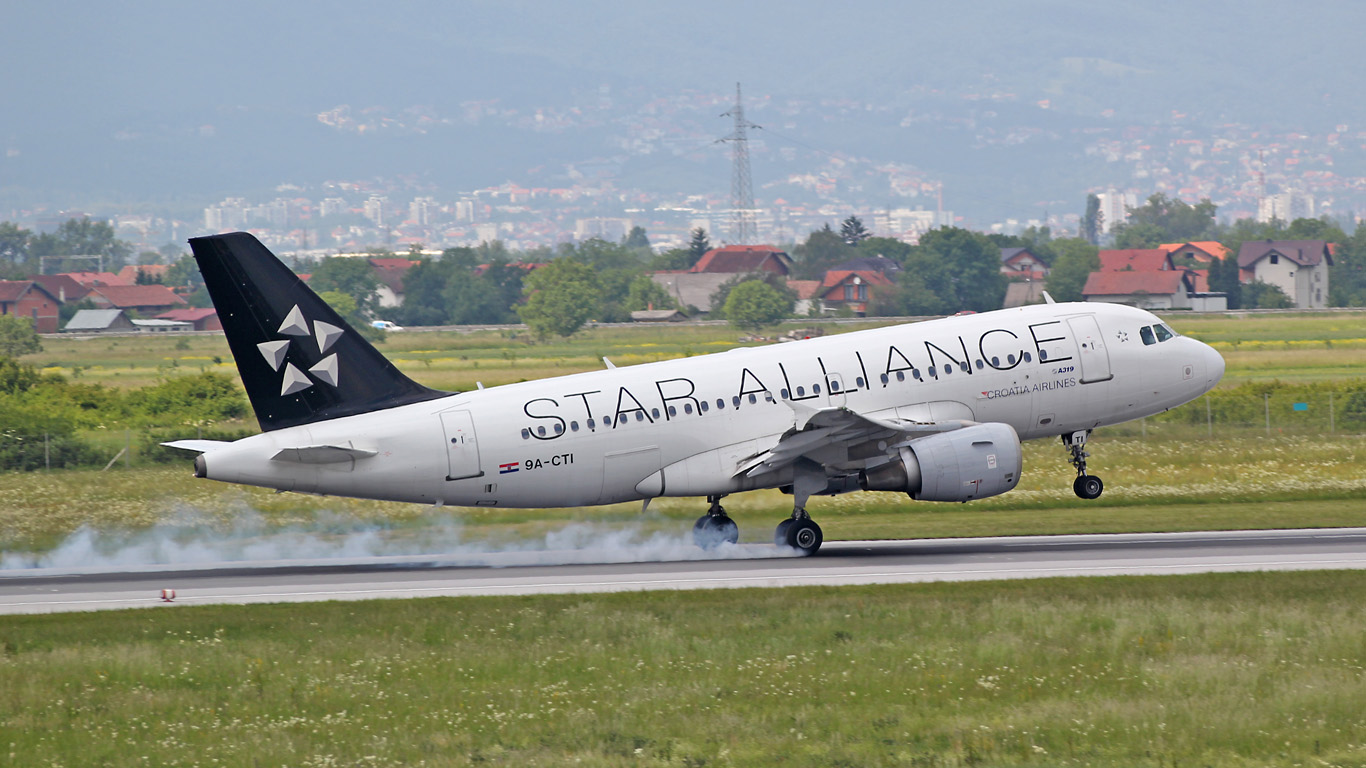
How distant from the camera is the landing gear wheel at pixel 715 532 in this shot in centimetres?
3656

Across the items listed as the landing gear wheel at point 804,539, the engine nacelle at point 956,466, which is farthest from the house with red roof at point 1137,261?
the landing gear wheel at point 804,539

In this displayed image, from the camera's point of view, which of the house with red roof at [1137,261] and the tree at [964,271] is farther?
the house with red roof at [1137,261]

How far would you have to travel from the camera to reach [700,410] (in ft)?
115

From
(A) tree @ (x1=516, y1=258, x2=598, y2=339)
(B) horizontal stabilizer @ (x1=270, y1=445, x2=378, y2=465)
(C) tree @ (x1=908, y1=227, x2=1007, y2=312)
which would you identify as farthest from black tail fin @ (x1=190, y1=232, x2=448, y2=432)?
(C) tree @ (x1=908, y1=227, x2=1007, y2=312)

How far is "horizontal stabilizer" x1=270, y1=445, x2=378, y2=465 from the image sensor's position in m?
32.0

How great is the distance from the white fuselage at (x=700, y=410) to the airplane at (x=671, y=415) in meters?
0.05

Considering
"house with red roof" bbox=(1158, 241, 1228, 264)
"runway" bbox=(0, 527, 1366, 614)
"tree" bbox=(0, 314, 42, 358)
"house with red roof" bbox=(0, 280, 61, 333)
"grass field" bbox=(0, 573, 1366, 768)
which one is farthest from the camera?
"house with red roof" bbox=(1158, 241, 1228, 264)

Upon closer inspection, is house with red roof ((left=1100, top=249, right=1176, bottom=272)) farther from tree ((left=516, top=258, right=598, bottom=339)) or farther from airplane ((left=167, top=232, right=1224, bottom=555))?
airplane ((left=167, top=232, right=1224, bottom=555))

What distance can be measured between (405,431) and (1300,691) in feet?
64.0

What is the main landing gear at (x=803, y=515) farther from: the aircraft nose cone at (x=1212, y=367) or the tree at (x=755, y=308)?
the tree at (x=755, y=308)

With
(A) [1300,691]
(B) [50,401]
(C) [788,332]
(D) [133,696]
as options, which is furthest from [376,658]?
(C) [788,332]

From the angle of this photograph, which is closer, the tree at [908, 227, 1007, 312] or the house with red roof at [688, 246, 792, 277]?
the tree at [908, 227, 1007, 312]

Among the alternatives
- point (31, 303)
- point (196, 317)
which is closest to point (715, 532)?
point (196, 317)

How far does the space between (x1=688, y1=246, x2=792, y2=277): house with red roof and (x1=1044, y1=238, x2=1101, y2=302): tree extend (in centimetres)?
3628
